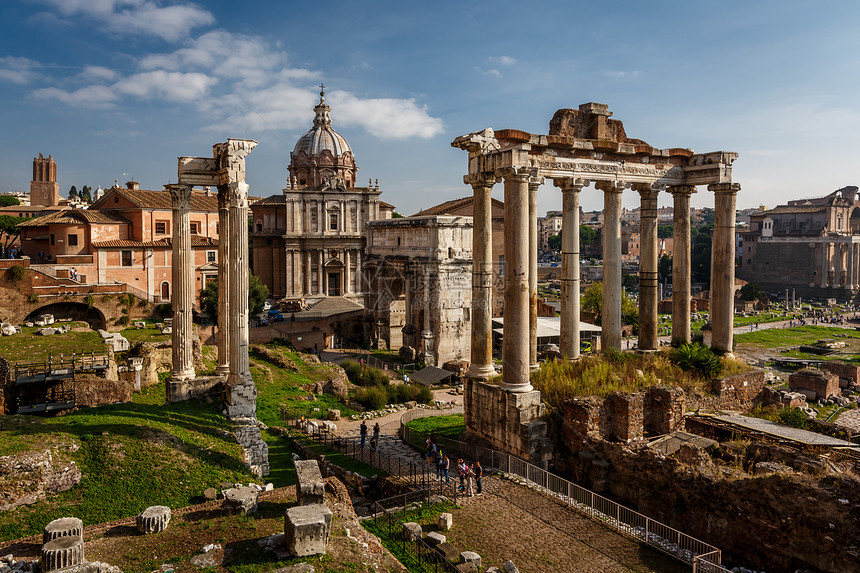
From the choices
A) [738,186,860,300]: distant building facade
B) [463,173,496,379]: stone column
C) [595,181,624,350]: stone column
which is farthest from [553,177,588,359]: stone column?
[738,186,860,300]: distant building facade

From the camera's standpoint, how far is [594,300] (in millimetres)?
51781

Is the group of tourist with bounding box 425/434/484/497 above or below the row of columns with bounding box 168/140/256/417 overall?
below

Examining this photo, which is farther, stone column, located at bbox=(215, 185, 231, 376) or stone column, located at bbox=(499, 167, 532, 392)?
stone column, located at bbox=(215, 185, 231, 376)

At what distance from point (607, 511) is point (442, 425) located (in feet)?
29.2

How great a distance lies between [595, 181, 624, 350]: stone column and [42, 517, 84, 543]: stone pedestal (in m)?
13.5

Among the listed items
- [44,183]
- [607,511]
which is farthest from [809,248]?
[44,183]

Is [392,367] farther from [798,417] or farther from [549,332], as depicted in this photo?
[798,417]


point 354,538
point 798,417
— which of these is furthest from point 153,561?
point 798,417

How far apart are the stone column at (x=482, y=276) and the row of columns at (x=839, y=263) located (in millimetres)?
86328

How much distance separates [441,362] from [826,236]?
7309 centimetres

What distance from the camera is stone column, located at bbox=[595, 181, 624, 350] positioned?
17312mm

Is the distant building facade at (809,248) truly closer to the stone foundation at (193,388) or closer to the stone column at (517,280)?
the stone column at (517,280)

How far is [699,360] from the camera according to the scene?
55.3 ft

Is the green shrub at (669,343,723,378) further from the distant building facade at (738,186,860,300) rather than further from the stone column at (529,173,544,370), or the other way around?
the distant building facade at (738,186,860,300)
